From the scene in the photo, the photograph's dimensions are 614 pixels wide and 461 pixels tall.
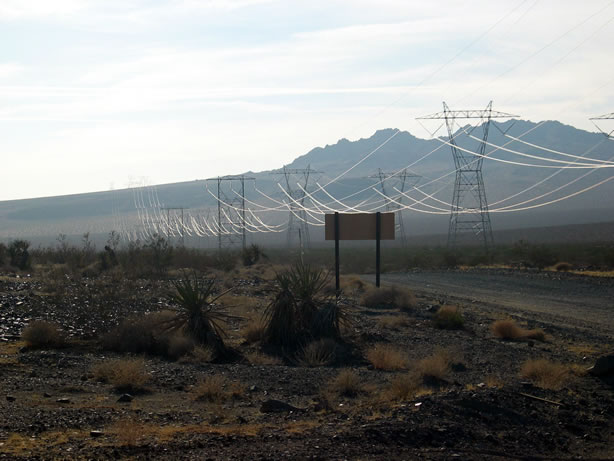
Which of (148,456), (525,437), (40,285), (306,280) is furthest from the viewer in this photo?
(40,285)

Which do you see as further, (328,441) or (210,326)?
(210,326)

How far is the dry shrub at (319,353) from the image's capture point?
1683 centimetres

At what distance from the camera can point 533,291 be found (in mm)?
36781

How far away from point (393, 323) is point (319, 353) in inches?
248

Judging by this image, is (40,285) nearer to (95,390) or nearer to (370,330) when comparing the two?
(370,330)

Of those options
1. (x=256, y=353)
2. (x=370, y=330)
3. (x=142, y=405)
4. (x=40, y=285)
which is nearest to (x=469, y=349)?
(x=370, y=330)

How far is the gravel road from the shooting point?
90.0 feet

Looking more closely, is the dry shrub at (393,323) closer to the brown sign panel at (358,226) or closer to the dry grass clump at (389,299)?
the dry grass clump at (389,299)

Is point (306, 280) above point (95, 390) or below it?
above

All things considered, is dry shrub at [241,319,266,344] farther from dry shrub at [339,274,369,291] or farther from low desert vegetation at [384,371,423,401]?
dry shrub at [339,274,369,291]

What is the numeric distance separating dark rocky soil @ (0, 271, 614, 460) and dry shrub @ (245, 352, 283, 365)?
0.24 metres

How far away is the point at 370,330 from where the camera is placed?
71.0ft

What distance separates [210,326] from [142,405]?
5.92m

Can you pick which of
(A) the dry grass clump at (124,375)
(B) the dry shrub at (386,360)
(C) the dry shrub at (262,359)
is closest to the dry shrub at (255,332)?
(C) the dry shrub at (262,359)
